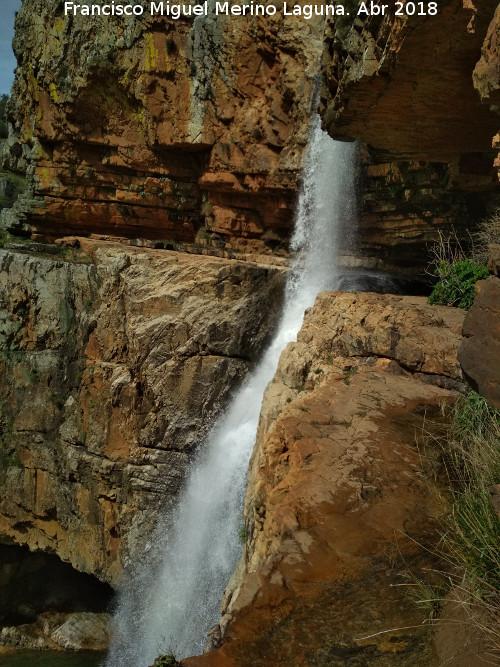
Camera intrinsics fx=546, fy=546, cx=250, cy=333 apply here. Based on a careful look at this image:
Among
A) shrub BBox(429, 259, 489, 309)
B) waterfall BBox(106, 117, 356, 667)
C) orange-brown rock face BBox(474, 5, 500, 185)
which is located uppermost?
orange-brown rock face BBox(474, 5, 500, 185)

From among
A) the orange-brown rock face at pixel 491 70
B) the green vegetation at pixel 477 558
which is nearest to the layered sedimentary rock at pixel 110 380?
the orange-brown rock face at pixel 491 70

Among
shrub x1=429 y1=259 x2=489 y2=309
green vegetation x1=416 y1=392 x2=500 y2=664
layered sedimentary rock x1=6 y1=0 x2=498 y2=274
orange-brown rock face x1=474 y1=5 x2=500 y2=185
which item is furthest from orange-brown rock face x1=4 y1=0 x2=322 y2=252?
green vegetation x1=416 y1=392 x2=500 y2=664

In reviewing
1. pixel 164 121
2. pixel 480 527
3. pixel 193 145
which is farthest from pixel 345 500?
pixel 164 121

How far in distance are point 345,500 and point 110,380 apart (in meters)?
8.70

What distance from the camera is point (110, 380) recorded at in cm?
1235

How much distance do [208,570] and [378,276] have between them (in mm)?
7622

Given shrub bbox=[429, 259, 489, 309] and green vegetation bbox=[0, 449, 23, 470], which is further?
green vegetation bbox=[0, 449, 23, 470]

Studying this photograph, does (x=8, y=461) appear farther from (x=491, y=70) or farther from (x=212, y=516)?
(x=491, y=70)

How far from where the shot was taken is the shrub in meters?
9.08

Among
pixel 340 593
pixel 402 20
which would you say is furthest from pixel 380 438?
pixel 402 20

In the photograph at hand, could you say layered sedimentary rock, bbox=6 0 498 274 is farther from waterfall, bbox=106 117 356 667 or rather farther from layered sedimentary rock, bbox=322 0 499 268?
waterfall, bbox=106 117 356 667

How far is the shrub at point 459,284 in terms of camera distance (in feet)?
29.8

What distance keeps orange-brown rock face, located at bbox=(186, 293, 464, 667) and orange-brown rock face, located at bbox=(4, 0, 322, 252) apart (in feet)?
25.1

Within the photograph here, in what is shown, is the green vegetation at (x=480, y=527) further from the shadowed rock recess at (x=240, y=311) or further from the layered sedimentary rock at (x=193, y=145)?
the layered sedimentary rock at (x=193, y=145)
